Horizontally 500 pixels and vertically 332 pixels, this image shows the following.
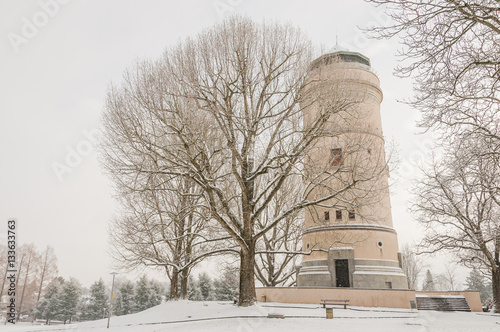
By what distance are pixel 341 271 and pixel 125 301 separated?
41622 millimetres

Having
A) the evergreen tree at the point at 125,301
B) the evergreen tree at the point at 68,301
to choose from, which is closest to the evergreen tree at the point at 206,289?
the evergreen tree at the point at 125,301

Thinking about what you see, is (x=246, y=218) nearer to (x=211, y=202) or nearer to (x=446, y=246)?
(x=211, y=202)

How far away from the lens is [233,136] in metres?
14.5

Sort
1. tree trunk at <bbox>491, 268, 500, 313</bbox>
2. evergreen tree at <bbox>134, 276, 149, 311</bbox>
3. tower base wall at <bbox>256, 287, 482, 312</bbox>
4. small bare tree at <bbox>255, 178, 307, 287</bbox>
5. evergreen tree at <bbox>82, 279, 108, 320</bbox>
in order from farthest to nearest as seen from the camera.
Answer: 1. evergreen tree at <bbox>134, 276, 149, 311</bbox>
2. evergreen tree at <bbox>82, 279, 108, 320</bbox>
3. small bare tree at <bbox>255, 178, 307, 287</bbox>
4. tree trunk at <bbox>491, 268, 500, 313</bbox>
5. tower base wall at <bbox>256, 287, 482, 312</bbox>

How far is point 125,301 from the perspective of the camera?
171ft

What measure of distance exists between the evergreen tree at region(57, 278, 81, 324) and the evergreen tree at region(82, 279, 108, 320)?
316 cm

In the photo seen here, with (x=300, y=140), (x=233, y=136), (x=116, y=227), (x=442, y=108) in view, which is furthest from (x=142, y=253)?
(x=442, y=108)

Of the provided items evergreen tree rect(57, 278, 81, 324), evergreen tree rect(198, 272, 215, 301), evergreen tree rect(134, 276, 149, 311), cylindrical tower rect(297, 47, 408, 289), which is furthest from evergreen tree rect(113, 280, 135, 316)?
cylindrical tower rect(297, 47, 408, 289)

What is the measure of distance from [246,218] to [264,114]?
466cm

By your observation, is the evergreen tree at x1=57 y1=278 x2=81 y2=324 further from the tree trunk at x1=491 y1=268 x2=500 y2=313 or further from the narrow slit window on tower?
the tree trunk at x1=491 y1=268 x2=500 y2=313

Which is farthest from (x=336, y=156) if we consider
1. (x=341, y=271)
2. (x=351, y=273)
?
(x=341, y=271)

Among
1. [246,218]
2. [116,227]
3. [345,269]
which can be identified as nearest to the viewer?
[246,218]

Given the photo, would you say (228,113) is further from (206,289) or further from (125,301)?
(125,301)

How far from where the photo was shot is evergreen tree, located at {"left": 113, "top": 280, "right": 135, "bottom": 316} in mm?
51406
